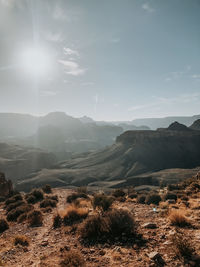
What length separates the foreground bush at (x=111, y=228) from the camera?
6496 mm

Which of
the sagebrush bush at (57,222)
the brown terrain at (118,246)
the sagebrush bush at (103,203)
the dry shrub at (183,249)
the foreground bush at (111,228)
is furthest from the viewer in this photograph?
the sagebrush bush at (103,203)

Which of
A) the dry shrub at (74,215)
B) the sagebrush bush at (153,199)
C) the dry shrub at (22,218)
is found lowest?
the dry shrub at (22,218)

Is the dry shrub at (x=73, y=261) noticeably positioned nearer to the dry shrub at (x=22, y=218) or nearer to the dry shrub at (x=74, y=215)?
the dry shrub at (x=74, y=215)

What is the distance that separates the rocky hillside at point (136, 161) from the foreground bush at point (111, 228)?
393ft

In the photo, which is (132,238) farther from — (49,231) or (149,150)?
(149,150)

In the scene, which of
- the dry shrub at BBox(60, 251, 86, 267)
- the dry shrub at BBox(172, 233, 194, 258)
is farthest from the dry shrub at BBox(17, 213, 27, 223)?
the dry shrub at BBox(172, 233, 194, 258)

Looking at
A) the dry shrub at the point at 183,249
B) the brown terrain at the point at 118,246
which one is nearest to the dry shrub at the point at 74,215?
the brown terrain at the point at 118,246

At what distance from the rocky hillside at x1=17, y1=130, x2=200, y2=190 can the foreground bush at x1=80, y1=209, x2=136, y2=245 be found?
120m

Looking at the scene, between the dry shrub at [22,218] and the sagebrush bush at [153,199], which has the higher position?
the sagebrush bush at [153,199]

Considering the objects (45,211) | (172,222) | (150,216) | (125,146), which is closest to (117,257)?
(172,222)

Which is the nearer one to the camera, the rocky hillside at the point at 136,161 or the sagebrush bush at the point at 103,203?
the sagebrush bush at the point at 103,203

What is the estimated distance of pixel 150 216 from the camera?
864 centimetres

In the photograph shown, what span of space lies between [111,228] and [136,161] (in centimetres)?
15012

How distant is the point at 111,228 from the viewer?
21.7 feet
